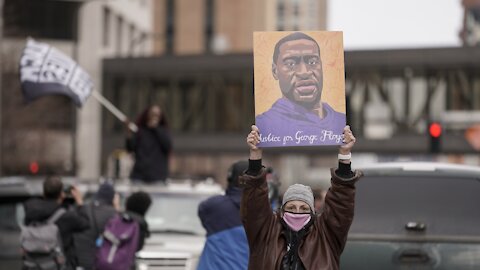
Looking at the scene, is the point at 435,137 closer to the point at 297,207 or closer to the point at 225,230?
the point at 225,230

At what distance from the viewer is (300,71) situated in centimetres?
733

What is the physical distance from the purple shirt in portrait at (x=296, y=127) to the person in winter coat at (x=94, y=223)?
5335 millimetres

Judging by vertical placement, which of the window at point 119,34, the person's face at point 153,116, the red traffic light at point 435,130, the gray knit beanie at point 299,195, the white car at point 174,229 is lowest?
the white car at point 174,229

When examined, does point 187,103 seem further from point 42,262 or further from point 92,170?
point 42,262

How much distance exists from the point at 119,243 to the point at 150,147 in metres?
4.80

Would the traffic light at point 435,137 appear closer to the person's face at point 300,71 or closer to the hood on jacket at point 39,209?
the hood on jacket at point 39,209

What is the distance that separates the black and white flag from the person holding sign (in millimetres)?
9912

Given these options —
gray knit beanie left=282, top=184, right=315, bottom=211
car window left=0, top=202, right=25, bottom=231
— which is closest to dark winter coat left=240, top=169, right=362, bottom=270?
gray knit beanie left=282, top=184, right=315, bottom=211

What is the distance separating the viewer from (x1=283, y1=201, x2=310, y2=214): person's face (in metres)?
6.89

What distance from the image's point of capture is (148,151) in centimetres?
1633

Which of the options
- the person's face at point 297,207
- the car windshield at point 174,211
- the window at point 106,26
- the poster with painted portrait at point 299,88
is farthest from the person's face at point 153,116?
the window at point 106,26

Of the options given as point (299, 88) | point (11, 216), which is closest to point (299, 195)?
point (299, 88)

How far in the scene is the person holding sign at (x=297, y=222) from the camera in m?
6.87

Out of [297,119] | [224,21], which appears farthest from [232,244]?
[224,21]
